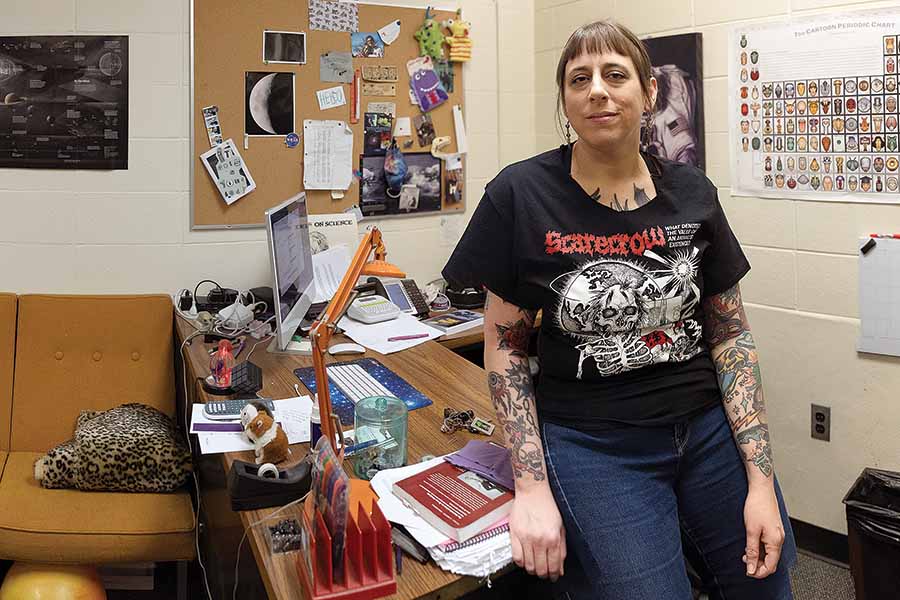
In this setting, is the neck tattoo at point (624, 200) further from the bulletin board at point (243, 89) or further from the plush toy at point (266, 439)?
the bulletin board at point (243, 89)

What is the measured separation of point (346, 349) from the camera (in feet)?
7.63

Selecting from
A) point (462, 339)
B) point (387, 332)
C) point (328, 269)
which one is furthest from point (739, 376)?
point (328, 269)

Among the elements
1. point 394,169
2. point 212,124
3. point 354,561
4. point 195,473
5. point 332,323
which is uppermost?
point 212,124

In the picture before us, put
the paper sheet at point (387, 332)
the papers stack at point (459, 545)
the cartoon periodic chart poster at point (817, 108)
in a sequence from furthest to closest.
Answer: the paper sheet at point (387, 332)
the cartoon periodic chart poster at point (817, 108)
the papers stack at point (459, 545)

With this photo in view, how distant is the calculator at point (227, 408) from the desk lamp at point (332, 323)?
40cm

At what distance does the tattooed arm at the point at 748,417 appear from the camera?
4.30 feet

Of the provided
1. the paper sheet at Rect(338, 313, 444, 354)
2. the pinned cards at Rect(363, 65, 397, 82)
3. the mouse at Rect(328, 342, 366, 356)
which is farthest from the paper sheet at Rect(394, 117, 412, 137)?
the mouse at Rect(328, 342, 366, 356)

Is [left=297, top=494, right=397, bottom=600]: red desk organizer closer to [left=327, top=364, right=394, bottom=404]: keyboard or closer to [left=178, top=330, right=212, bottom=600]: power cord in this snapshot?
[left=327, top=364, right=394, bottom=404]: keyboard

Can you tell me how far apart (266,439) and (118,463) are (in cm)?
82

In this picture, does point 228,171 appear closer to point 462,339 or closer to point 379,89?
point 379,89

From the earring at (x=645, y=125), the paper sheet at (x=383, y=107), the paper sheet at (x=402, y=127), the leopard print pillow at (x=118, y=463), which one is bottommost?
the leopard print pillow at (x=118, y=463)

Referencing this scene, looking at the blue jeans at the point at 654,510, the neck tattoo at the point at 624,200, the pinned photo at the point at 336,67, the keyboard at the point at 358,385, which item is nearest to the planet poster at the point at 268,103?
the pinned photo at the point at 336,67

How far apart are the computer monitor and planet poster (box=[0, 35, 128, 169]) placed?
0.75 m

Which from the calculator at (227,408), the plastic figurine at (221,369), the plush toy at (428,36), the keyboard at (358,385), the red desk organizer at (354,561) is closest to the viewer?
the red desk organizer at (354,561)
